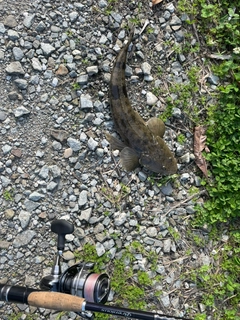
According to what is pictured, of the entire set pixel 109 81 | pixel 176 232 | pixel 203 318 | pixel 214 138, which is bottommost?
pixel 203 318

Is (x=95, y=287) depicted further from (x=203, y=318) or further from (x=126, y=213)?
(x=203, y=318)

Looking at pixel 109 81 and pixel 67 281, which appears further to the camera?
pixel 109 81

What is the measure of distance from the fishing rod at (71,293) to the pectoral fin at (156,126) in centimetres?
153

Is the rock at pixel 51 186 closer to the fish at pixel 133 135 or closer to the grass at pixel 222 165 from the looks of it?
the fish at pixel 133 135

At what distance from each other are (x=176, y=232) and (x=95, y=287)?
1432 millimetres

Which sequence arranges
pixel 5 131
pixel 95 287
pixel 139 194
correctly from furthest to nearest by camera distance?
pixel 139 194 → pixel 5 131 → pixel 95 287

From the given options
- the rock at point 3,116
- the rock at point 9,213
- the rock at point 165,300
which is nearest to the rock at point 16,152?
the rock at point 3,116

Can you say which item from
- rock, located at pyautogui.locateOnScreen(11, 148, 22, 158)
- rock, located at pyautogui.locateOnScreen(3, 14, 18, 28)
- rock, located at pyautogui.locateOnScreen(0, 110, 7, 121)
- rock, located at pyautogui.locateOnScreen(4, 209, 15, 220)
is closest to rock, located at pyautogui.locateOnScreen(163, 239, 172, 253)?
rock, located at pyautogui.locateOnScreen(4, 209, 15, 220)

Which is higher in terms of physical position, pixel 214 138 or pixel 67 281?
pixel 214 138

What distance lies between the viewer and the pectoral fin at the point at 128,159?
445cm

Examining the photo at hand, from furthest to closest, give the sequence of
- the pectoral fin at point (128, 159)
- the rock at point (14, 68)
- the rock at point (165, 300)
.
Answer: the rock at point (165, 300) < the pectoral fin at point (128, 159) < the rock at point (14, 68)

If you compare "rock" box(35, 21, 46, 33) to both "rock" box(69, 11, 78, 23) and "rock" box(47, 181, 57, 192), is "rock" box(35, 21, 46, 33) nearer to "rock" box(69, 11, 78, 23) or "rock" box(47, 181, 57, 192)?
"rock" box(69, 11, 78, 23)

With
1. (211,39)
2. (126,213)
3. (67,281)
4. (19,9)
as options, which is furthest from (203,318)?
(19,9)

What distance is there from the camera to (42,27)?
429 cm
